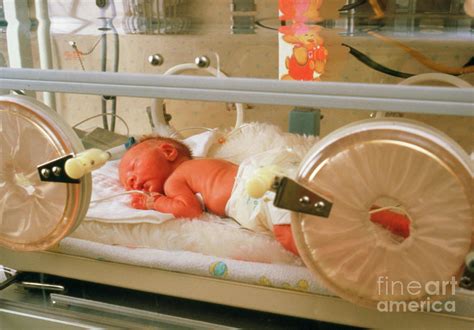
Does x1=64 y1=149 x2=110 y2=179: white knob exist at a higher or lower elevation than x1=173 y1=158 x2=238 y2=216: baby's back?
higher

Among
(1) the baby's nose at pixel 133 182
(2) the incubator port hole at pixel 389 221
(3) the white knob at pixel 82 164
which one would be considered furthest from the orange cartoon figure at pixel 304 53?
(1) the baby's nose at pixel 133 182

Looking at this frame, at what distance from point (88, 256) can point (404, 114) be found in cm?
68

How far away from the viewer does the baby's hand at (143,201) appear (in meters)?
1.20

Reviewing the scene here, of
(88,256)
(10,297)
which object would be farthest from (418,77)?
(10,297)

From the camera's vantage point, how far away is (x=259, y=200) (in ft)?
3.43

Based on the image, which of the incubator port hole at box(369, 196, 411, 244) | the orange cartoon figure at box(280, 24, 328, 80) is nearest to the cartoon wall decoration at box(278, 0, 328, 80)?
the orange cartoon figure at box(280, 24, 328, 80)

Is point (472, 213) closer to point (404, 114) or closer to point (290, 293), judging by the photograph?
point (404, 114)

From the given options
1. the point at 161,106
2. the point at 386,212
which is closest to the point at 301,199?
the point at 386,212

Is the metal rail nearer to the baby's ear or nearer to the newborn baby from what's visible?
the newborn baby

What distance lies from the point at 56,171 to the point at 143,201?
0.28m

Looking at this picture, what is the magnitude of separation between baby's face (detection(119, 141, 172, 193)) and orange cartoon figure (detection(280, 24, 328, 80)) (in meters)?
0.44

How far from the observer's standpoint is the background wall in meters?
1.01

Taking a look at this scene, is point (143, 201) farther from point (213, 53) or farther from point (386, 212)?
point (386, 212)

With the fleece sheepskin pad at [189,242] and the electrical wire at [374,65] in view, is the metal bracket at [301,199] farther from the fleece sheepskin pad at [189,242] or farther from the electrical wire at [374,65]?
the electrical wire at [374,65]
